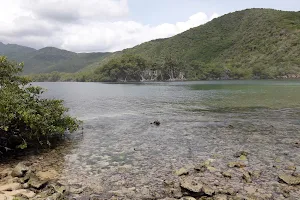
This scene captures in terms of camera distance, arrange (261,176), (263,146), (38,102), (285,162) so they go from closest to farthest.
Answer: (261,176)
(285,162)
(263,146)
(38,102)

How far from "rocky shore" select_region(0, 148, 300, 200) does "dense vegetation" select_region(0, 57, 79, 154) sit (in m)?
4.13

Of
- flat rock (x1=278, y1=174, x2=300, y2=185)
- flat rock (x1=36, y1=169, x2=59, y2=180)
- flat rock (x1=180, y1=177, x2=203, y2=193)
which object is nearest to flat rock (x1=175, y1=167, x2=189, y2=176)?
flat rock (x1=180, y1=177, x2=203, y2=193)

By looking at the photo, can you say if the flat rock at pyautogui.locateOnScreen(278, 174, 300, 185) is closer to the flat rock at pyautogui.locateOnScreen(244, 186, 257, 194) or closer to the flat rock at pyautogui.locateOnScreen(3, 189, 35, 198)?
the flat rock at pyautogui.locateOnScreen(244, 186, 257, 194)

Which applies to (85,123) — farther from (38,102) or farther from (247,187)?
(247,187)

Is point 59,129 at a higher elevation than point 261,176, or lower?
higher

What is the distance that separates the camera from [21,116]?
2184 cm

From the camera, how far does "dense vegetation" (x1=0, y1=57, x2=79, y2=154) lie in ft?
70.5

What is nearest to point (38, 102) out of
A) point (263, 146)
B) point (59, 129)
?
point (59, 129)

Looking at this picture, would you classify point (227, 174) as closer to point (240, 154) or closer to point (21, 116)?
point (240, 154)

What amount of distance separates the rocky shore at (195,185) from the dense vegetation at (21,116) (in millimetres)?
4131

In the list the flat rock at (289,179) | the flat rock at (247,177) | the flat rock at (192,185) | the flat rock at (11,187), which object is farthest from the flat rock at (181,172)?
the flat rock at (11,187)

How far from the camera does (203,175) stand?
1797 centimetres

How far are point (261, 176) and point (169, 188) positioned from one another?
21.7 feet

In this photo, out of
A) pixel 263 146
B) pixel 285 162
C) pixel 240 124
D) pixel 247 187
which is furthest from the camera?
pixel 240 124
